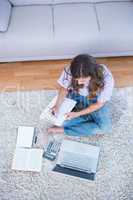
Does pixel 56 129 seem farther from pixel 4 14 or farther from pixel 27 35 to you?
pixel 4 14

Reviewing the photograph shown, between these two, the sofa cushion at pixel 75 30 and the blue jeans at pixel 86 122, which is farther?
the sofa cushion at pixel 75 30

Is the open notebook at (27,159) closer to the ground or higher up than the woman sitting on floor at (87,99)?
closer to the ground

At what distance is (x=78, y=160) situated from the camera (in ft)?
6.06

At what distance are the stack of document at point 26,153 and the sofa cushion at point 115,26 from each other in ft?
2.85

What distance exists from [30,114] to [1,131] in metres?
0.24

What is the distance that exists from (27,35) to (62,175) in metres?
1.03

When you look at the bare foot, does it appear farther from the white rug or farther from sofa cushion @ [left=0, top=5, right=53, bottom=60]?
sofa cushion @ [left=0, top=5, right=53, bottom=60]

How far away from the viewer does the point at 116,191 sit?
1764 millimetres

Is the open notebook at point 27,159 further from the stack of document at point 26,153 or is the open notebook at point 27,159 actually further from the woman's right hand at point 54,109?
the woman's right hand at point 54,109

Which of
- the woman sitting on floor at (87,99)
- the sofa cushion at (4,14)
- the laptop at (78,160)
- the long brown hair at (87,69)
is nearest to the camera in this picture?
the long brown hair at (87,69)

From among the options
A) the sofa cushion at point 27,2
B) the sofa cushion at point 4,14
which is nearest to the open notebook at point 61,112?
the sofa cushion at point 4,14

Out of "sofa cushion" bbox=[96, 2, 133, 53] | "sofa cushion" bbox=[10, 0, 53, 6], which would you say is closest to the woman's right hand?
"sofa cushion" bbox=[96, 2, 133, 53]

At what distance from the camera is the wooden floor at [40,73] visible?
7.43 ft

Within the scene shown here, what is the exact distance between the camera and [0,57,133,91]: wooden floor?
89.2 inches
